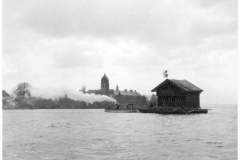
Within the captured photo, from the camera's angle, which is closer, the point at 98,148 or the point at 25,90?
the point at 98,148

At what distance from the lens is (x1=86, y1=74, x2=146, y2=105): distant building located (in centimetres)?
16688

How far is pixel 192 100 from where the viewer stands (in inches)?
2908

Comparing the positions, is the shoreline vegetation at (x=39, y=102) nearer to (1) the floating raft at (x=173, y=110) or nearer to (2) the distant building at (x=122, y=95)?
(2) the distant building at (x=122, y=95)

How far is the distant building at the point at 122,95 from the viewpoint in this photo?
167m

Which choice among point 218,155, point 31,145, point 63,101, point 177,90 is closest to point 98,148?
point 31,145

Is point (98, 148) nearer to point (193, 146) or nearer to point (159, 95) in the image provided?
point (193, 146)

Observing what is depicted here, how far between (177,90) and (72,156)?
52.2 metres

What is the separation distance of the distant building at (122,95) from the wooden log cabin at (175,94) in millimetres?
91798

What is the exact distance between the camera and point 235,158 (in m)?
19.6

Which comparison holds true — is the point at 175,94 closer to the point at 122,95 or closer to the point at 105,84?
the point at 122,95

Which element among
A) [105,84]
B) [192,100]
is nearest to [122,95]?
[105,84]

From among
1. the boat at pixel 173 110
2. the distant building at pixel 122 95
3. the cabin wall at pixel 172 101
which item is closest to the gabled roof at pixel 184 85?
the cabin wall at pixel 172 101

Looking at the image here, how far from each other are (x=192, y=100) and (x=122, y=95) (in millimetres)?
94672

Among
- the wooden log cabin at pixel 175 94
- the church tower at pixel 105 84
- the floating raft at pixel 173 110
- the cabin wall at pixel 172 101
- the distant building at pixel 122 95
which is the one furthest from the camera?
the church tower at pixel 105 84
